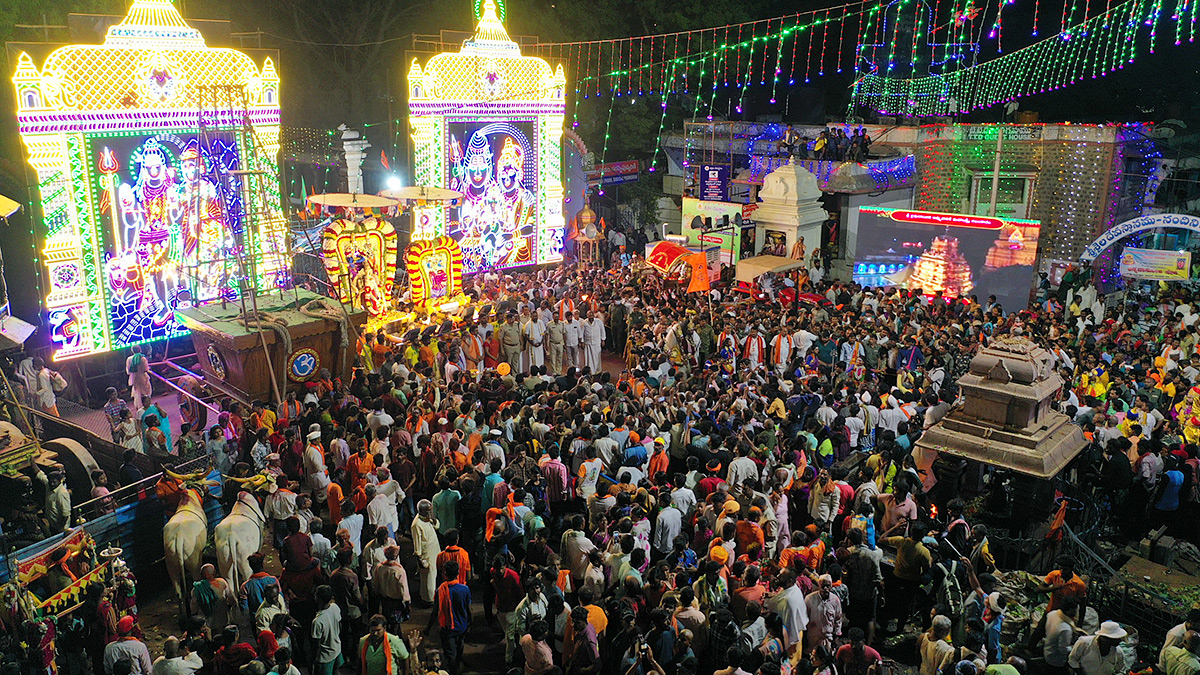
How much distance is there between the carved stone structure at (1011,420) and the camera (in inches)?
373

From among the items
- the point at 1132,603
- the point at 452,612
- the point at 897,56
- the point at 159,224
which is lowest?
the point at 1132,603

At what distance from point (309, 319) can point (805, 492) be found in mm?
8120

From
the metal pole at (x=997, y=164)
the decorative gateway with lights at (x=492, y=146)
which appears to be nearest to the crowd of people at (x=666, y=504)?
the decorative gateway with lights at (x=492, y=146)

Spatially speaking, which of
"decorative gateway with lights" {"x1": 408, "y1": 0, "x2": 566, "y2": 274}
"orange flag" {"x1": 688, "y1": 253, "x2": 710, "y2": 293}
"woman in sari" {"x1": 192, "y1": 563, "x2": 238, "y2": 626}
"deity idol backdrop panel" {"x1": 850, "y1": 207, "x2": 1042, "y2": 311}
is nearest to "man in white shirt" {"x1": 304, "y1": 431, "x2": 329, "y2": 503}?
"woman in sari" {"x1": 192, "y1": 563, "x2": 238, "y2": 626}

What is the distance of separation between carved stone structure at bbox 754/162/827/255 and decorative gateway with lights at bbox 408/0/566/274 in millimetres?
4907

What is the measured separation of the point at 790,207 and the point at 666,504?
12.6m

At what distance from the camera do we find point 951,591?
784 centimetres

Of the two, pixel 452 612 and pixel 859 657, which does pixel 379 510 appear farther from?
pixel 859 657

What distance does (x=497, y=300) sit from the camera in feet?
59.0

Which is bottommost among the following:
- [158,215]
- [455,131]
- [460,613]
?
[460,613]

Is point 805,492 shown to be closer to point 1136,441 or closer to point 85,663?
point 1136,441

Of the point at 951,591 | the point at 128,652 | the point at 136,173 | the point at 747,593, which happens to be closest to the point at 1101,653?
the point at 951,591

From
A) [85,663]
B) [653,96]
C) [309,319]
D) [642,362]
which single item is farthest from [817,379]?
[653,96]

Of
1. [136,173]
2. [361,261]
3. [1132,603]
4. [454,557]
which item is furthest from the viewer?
[361,261]
